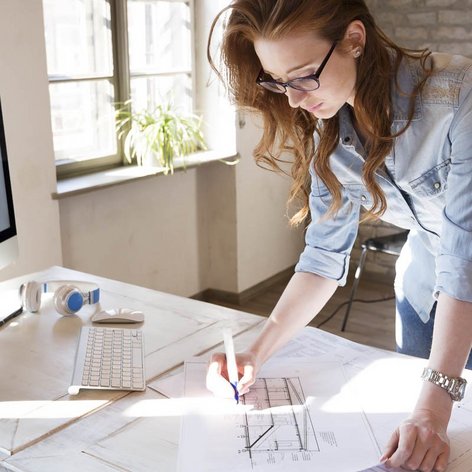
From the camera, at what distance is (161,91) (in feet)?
12.8

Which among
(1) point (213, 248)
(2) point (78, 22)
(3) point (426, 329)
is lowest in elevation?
(1) point (213, 248)

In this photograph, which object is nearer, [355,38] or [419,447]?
[419,447]

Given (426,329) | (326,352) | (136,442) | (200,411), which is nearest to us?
(136,442)

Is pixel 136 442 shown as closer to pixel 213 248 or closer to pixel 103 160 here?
pixel 103 160

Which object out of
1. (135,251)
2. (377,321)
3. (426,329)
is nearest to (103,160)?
(135,251)

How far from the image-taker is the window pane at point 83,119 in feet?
11.1

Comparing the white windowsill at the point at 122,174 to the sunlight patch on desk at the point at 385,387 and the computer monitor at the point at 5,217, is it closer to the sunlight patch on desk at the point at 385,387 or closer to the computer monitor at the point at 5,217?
the computer monitor at the point at 5,217

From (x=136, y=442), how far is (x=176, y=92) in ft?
9.70

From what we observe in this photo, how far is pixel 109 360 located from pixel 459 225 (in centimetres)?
73

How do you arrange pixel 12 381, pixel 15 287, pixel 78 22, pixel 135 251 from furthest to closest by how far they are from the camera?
1. pixel 135 251
2. pixel 78 22
3. pixel 15 287
4. pixel 12 381

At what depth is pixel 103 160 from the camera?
3.60 metres

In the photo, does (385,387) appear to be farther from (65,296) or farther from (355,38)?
(65,296)

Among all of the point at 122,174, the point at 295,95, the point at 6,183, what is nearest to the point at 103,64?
the point at 122,174

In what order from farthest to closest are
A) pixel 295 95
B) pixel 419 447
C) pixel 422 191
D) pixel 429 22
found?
pixel 429 22 → pixel 422 191 → pixel 295 95 → pixel 419 447
